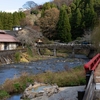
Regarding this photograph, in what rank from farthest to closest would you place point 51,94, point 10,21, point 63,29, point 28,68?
1. point 10,21
2. point 63,29
3. point 28,68
4. point 51,94

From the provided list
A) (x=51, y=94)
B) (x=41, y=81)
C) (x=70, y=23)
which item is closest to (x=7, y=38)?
(x=70, y=23)

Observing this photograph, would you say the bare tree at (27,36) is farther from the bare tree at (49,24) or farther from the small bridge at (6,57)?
the small bridge at (6,57)

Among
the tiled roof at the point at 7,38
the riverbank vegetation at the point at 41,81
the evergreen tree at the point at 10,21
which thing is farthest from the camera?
the evergreen tree at the point at 10,21

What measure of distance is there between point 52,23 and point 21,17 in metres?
13.4

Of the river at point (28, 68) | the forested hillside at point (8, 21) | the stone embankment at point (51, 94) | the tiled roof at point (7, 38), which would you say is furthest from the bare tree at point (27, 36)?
the stone embankment at point (51, 94)

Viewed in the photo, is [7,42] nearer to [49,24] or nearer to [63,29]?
[63,29]

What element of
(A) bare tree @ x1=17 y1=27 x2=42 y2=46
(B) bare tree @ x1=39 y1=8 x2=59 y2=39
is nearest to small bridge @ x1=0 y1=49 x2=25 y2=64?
(A) bare tree @ x1=17 y1=27 x2=42 y2=46

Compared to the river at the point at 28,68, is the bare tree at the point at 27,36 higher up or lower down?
higher up

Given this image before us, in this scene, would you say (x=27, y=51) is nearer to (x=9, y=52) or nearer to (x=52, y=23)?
(x=9, y=52)

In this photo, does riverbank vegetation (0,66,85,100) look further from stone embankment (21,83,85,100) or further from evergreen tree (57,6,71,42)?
evergreen tree (57,6,71,42)

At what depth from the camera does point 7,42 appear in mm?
50125

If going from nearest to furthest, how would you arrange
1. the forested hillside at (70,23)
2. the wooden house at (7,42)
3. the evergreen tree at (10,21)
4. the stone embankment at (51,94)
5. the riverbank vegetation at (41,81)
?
the stone embankment at (51,94) → the riverbank vegetation at (41,81) → the wooden house at (7,42) → the forested hillside at (70,23) → the evergreen tree at (10,21)

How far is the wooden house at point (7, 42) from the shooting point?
48.9 m

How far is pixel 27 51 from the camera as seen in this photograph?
46.5m
